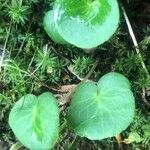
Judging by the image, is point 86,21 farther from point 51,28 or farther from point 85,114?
point 85,114

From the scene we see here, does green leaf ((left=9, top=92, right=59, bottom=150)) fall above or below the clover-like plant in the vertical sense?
below

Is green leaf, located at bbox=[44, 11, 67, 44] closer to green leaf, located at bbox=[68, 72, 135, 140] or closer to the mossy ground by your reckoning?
the mossy ground

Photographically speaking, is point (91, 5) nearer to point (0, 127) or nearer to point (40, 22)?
point (40, 22)

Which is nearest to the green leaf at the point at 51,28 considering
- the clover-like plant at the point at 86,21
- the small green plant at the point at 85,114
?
the clover-like plant at the point at 86,21

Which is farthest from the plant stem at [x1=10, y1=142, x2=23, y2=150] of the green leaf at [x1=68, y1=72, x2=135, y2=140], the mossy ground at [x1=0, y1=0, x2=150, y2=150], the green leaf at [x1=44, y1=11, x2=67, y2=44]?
the green leaf at [x1=44, y1=11, x2=67, y2=44]

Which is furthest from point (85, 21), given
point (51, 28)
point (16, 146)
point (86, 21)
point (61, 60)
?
point (16, 146)
